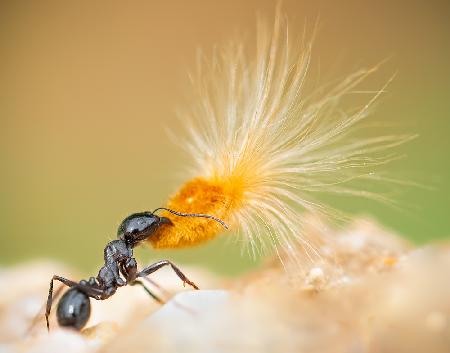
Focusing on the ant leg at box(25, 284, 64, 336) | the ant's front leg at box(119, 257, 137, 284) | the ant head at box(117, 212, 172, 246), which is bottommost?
the ant's front leg at box(119, 257, 137, 284)

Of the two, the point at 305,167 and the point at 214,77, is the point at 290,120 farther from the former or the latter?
the point at 214,77

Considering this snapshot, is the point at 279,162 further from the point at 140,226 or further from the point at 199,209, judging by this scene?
the point at 140,226

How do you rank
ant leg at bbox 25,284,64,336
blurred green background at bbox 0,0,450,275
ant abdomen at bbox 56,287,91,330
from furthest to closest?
1. blurred green background at bbox 0,0,450,275
2. ant leg at bbox 25,284,64,336
3. ant abdomen at bbox 56,287,91,330

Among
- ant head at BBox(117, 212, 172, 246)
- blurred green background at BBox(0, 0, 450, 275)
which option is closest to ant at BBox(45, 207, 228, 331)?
ant head at BBox(117, 212, 172, 246)

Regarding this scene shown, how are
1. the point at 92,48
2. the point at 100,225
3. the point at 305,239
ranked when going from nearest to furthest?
the point at 305,239
the point at 100,225
the point at 92,48

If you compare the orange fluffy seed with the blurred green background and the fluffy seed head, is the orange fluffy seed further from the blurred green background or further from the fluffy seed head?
the blurred green background

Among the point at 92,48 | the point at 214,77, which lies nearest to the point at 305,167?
the point at 214,77
